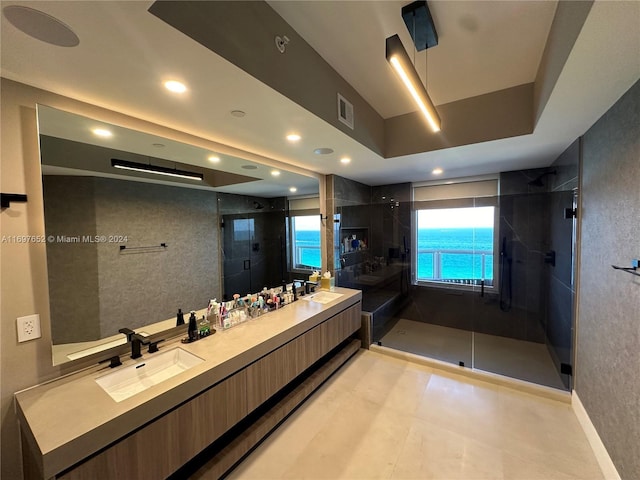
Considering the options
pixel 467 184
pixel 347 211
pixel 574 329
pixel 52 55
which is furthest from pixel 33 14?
pixel 467 184

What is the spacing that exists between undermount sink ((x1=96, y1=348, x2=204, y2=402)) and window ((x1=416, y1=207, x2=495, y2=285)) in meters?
3.64

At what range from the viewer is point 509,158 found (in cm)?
300

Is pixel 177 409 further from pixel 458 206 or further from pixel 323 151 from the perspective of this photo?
pixel 458 206

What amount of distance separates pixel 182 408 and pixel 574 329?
3.37m

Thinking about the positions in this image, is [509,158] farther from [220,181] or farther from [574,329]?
[220,181]

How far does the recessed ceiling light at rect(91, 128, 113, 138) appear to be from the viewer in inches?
64.9

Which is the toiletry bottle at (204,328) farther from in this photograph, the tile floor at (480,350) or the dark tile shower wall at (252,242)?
the tile floor at (480,350)

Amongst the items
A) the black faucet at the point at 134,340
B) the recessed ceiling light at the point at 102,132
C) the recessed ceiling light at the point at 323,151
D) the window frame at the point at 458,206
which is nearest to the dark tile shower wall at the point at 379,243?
the window frame at the point at 458,206

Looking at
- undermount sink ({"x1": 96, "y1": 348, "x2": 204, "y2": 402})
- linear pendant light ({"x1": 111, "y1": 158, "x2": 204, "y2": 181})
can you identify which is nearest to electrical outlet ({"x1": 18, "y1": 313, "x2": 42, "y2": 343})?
undermount sink ({"x1": 96, "y1": 348, "x2": 204, "y2": 402})

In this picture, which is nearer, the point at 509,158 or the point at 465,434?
the point at 465,434

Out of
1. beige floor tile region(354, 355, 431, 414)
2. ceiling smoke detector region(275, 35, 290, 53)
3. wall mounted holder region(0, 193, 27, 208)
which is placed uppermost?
ceiling smoke detector region(275, 35, 290, 53)

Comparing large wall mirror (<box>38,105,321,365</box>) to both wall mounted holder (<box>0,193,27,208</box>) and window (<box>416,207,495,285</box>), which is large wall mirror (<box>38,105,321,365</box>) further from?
window (<box>416,207,495,285</box>)

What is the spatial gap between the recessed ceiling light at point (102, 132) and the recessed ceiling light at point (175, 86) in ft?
2.07

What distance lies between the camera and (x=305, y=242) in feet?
11.7
